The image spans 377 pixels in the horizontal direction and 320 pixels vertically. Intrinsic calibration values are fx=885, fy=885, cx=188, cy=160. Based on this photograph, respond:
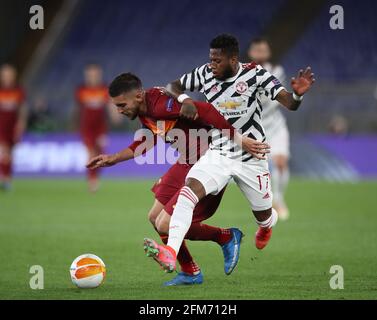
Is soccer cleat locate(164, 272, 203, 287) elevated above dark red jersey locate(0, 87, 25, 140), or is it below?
below

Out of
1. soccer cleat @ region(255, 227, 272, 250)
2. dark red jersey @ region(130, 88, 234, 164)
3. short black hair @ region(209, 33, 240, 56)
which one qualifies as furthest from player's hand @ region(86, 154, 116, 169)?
soccer cleat @ region(255, 227, 272, 250)

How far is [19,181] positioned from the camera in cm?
2091

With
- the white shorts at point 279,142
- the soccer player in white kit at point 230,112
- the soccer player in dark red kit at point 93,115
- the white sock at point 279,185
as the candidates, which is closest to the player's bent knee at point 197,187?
the soccer player in white kit at point 230,112

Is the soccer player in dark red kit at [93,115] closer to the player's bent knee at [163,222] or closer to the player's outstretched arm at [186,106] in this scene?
the player's outstretched arm at [186,106]

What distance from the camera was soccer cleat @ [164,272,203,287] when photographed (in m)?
7.60

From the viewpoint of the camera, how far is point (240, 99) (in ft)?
25.1

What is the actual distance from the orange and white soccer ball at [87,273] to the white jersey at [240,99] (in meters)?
1.46

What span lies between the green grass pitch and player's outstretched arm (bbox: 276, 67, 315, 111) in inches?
60.5

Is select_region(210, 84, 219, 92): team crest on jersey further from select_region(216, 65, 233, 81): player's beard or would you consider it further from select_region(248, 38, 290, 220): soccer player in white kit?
select_region(248, 38, 290, 220): soccer player in white kit

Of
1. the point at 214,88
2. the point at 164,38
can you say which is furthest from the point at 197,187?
the point at 164,38

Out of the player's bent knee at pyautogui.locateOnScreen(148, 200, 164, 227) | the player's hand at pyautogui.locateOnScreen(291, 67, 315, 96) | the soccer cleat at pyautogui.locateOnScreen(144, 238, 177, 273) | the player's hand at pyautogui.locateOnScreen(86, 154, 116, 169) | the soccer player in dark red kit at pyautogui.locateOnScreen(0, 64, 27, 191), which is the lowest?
the soccer cleat at pyautogui.locateOnScreen(144, 238, 177, 273)

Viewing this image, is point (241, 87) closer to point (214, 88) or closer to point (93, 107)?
point (214, 88)
